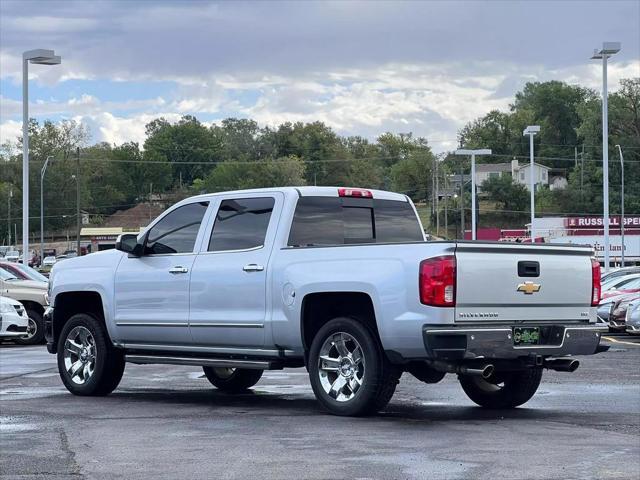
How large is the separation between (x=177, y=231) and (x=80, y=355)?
1.85 meters

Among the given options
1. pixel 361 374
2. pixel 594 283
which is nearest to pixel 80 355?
pixel 361 374

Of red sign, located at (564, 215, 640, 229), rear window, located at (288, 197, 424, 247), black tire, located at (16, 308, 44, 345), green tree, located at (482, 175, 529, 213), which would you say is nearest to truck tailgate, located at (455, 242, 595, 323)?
rear window, located at (288, 197, 424, 247)

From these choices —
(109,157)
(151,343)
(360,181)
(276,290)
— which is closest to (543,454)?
(276,290)

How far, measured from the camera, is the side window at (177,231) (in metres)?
12.3

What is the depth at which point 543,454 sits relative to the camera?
341 inches

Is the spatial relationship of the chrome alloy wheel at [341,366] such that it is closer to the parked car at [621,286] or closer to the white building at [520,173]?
→ the parked car at [621,286]

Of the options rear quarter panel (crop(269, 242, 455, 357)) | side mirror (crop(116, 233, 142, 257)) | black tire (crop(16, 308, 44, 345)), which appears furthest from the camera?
black tire (crop(16, 308, 44, 345))

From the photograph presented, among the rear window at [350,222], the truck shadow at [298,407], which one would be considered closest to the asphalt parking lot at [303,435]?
the truck shadow at [298,407]

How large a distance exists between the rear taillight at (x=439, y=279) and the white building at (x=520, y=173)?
129 metres

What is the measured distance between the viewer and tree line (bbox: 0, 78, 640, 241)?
128000mm

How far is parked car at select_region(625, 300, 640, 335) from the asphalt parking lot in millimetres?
10191

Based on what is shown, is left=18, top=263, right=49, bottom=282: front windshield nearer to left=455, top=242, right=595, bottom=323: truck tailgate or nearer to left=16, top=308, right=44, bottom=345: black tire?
left=16, top=308, right=44, bottom=345: black tire

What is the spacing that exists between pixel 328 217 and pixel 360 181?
4768 inches

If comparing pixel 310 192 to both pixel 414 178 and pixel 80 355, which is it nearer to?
pixel 80 355
